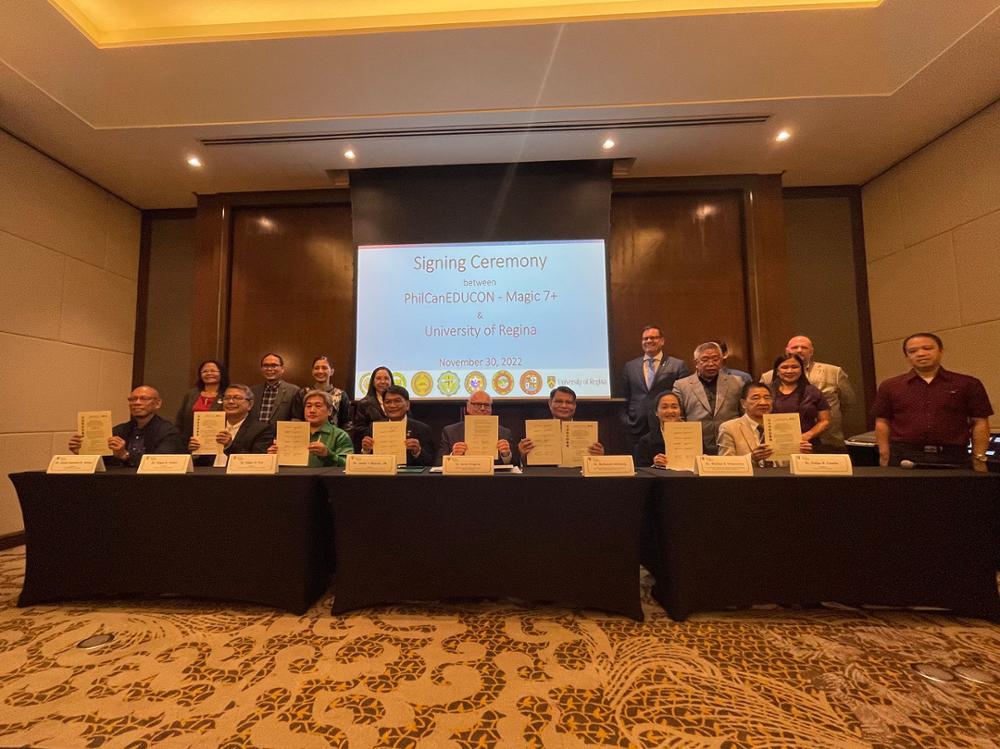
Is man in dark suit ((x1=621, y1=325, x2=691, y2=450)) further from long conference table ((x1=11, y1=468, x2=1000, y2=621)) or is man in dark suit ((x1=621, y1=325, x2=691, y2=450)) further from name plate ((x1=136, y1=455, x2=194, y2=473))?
name plate ((x1=136, y1=455, x2=194, y2=473))

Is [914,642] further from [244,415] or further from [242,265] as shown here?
[242,265]

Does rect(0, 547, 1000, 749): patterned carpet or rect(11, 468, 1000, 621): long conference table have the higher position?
rect(11, 468, 1000, 621): long conference table

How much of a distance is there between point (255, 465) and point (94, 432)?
2.96 feet

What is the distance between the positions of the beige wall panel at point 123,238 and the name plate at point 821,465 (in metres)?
6.08

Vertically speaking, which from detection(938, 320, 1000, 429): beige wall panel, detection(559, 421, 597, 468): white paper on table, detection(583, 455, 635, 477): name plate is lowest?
detection(583, 455, 635, 477): name plate

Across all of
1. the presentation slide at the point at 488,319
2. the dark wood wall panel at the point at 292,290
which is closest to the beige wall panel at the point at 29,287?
the dark wood wall panel at the point at 292,290

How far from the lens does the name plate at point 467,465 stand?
1976 millimetres

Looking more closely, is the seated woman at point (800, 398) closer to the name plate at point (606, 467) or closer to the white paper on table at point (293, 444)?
the name plate at point (606, 467)

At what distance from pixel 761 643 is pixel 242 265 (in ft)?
16.9

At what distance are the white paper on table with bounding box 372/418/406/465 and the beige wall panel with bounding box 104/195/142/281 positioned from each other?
433cm


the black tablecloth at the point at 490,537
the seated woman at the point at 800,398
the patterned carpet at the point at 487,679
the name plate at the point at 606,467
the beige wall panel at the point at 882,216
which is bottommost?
the patterned carpet at the point at 487,679

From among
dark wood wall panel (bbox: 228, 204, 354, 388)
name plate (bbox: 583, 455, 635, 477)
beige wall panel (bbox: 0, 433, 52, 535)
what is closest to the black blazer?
name plate (bbox: 583, 455, 635, 477)

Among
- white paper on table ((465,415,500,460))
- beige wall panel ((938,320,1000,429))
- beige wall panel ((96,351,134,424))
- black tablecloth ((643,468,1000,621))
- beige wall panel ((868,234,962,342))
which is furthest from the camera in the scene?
beige wall panel ((96,351,134,424))

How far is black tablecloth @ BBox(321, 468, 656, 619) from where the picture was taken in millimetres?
1903
